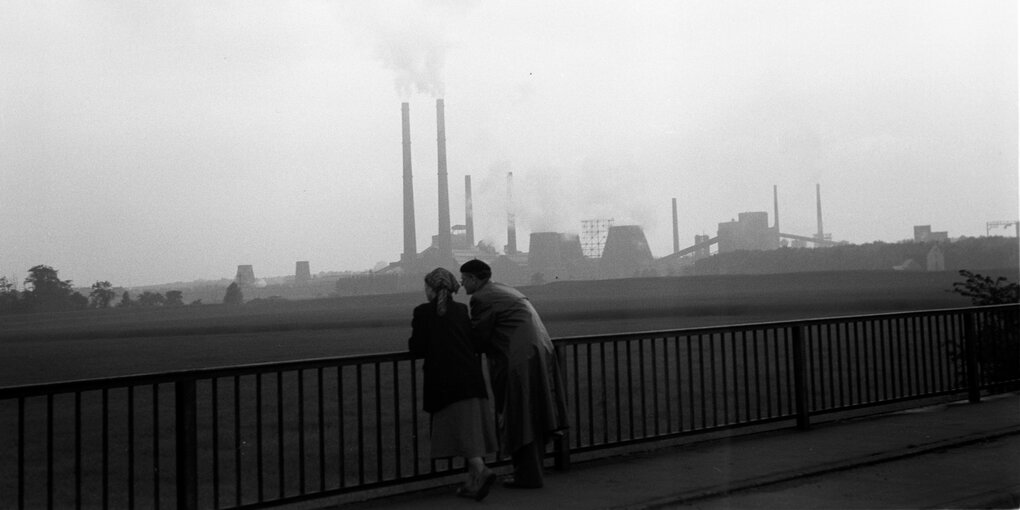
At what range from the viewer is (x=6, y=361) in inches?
2881

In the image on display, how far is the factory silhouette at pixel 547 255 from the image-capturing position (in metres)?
148

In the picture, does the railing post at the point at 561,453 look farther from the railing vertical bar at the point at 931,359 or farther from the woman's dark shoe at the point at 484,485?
the railing vertical bar at the point at 931,359

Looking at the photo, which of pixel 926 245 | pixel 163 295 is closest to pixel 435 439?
pixel 926 245

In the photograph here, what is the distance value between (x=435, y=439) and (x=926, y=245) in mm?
159678

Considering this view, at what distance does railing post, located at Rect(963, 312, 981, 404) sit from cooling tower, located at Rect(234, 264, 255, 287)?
175m

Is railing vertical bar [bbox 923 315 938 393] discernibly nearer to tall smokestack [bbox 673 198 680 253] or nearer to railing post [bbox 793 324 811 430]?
railing post [bbox 793 324 811 430]

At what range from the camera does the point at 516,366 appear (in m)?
6.96

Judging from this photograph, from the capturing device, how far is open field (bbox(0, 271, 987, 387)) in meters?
60.2

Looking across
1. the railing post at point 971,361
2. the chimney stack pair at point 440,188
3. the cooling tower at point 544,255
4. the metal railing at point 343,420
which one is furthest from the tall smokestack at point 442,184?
the railing post at point 971,361

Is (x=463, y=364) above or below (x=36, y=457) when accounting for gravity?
above

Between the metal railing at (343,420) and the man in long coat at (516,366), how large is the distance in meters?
0.56

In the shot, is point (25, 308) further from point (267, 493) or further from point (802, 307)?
point (267, 493)

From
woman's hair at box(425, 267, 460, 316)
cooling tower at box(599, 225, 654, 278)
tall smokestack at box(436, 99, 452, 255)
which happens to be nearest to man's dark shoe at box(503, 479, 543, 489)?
woman's hair at box(425, 267, 460, 316)

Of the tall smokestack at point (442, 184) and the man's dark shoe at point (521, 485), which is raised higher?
the tall smokestack at point (442, 184)
